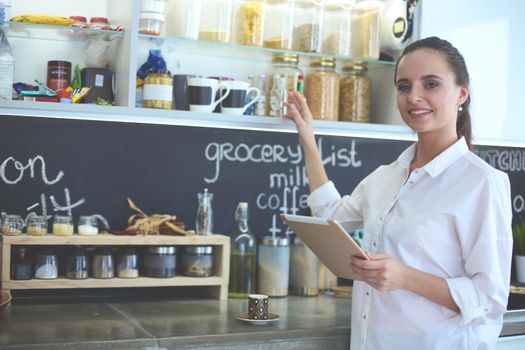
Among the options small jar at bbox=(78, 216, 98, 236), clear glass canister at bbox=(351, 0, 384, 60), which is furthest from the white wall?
small jar at bbox=(78, 216, 98, 236)

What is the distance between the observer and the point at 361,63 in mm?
2846

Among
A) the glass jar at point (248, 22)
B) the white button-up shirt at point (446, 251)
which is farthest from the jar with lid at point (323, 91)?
the white button-up shirt at point (446, 251)

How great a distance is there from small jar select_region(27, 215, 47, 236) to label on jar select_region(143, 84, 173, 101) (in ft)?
1.69

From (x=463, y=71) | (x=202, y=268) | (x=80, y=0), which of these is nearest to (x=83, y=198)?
(x=202, y=268)

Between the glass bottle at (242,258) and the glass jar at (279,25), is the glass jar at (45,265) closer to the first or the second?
the glass bottle at (242,258)

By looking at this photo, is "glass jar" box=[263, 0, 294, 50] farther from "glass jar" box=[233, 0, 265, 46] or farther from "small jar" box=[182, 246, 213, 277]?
"small jar" box=[182, 246, 213, 277]

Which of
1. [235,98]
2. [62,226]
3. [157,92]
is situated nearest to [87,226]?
[62,226]

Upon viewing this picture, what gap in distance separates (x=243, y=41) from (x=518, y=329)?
1297 mm

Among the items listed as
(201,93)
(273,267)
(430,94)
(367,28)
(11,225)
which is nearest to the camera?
(430,94)

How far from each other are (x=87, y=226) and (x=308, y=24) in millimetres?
1036

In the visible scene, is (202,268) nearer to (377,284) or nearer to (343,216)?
(343,216)

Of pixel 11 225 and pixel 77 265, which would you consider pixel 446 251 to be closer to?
Answer: pixel 77 265

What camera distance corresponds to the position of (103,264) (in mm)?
2371

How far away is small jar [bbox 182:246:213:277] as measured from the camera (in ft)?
8.13
